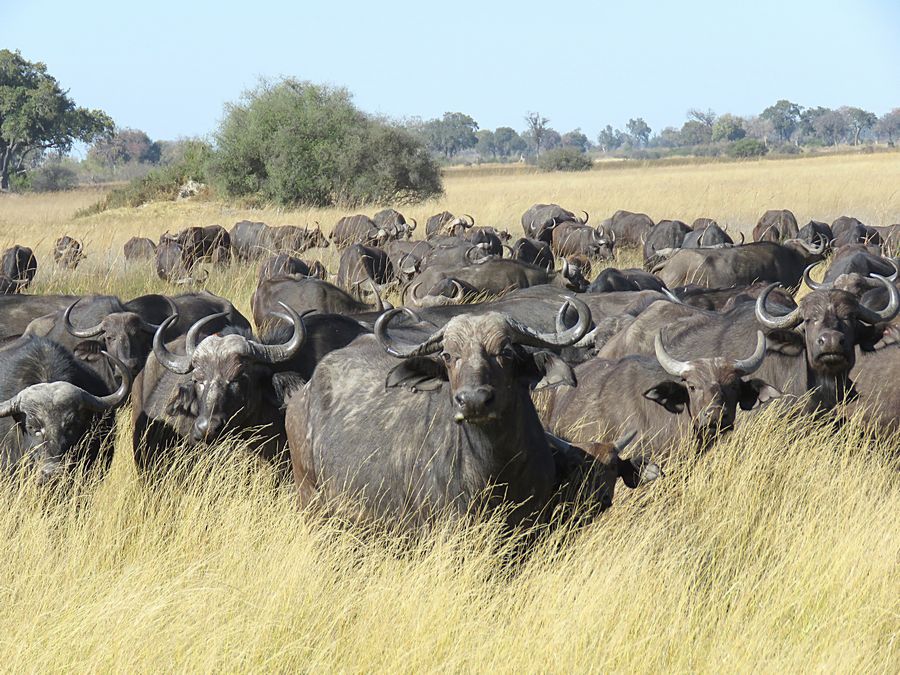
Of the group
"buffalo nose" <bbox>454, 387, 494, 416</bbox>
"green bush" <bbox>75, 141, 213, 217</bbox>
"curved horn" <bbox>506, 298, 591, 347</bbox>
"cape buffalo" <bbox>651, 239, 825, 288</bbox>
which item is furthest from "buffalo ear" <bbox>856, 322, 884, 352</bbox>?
"green bush" <bbox>75, 141, 213, 217</bbox>

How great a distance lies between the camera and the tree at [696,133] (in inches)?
5993

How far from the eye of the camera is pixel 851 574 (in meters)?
4.62

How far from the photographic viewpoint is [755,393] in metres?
6.12

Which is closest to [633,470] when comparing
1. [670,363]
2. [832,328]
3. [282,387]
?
[670,363]

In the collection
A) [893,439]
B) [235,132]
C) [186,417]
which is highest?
[235,132]

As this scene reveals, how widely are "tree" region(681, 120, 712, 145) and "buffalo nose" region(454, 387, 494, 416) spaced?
15166cm

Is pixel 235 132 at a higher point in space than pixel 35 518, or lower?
higher

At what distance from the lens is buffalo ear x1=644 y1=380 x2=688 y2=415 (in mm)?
6211

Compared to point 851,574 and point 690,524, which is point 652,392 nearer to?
point 690,524

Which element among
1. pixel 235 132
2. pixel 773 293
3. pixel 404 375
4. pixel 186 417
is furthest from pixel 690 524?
pixel 235 132

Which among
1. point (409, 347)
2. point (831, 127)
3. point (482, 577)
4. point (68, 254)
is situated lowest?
point (482, 577)

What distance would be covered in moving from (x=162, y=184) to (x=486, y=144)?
124473 mm

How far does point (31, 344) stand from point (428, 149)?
29.8 metres

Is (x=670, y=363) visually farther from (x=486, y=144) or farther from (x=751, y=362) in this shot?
(x=486, y=144)
